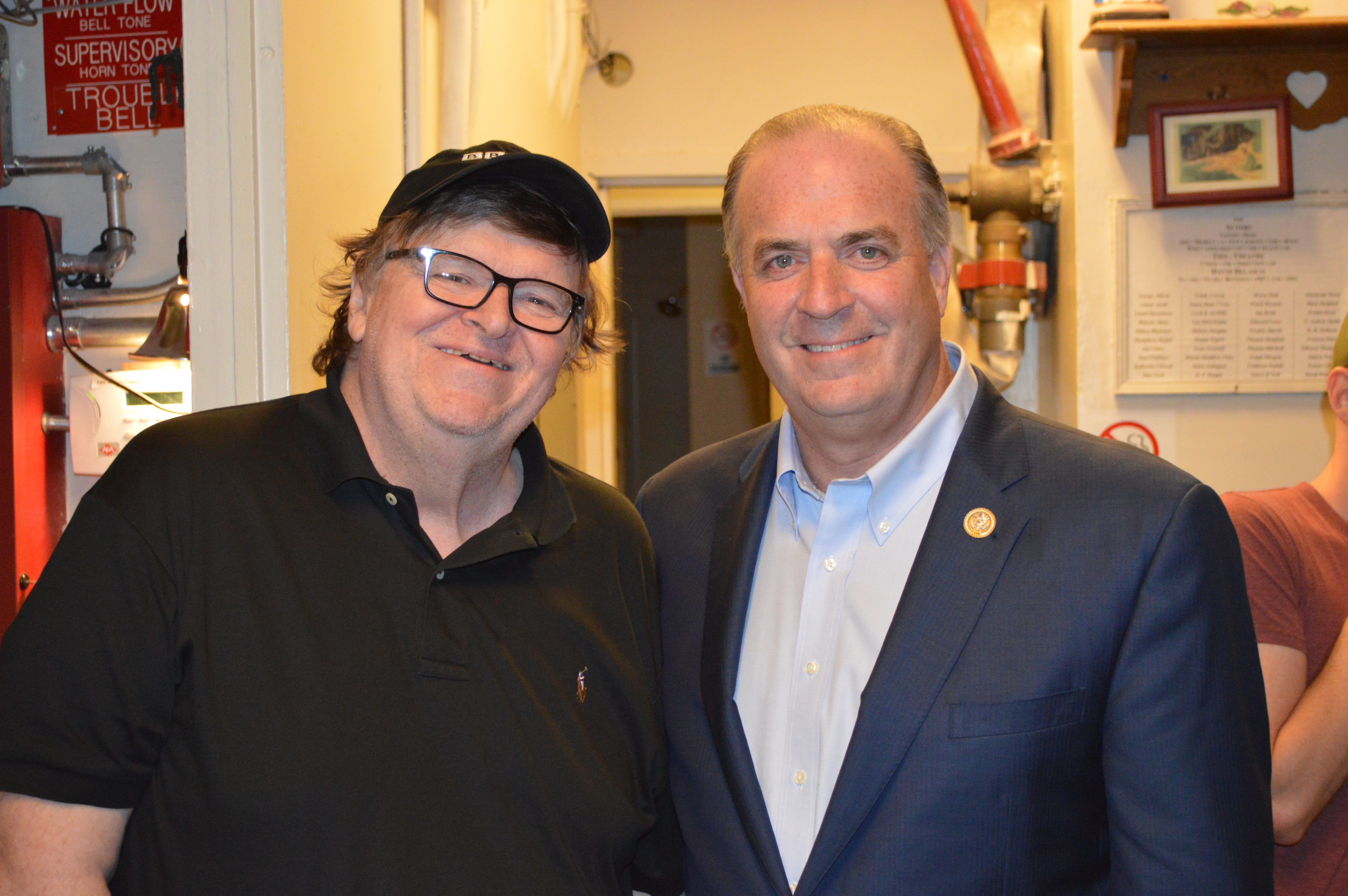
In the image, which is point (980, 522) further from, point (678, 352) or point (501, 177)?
point (678, 352)

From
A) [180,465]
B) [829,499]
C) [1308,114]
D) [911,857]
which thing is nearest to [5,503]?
[180,465]

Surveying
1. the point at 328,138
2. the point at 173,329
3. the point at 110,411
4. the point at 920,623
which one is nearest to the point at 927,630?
the point at 920,623

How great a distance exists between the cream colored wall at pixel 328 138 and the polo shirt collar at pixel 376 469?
0.72 feet

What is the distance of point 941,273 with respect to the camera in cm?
147

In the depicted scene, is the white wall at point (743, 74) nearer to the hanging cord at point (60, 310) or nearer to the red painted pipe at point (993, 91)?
the red painted pipe at point (993, 91)

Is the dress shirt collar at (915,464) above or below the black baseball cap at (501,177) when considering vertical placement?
below

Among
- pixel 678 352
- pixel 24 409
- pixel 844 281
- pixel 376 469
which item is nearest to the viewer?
pixel 376 469

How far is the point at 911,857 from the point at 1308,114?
7.67ft

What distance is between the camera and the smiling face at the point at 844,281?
1.34 metres

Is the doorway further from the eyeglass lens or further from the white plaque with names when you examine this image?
the eyeglass lens

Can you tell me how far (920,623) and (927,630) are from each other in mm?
12

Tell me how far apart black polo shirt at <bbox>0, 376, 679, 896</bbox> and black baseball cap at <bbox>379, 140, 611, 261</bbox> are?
273 mm

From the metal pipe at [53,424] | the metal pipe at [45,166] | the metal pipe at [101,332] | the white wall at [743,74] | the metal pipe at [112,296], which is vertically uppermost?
the white wall at [743,74]

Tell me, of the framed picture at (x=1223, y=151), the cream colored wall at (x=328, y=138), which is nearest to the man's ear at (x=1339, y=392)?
the framed picture at (x=1223, y=151)
